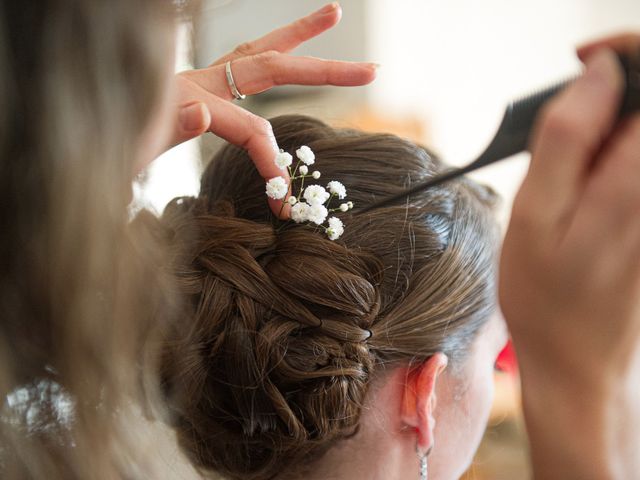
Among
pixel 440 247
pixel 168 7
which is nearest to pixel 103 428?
pixel 168 7

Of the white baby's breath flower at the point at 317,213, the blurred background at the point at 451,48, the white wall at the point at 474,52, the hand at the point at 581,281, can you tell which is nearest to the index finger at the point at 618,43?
the hand at the point at 581,281

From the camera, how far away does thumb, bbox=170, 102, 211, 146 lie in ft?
2.73

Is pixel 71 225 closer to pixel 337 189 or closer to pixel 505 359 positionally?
pixel 337 189

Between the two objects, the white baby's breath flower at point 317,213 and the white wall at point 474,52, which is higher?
the white baby's breath flower at point 317,213

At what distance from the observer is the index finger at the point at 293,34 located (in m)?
1.07

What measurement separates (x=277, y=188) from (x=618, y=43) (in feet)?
1.60

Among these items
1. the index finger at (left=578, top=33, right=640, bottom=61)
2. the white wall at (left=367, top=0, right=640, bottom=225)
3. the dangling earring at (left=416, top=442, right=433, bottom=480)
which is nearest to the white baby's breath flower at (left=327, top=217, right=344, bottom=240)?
the dangling earring at (left=416, top=442, right=433, bottom=480)

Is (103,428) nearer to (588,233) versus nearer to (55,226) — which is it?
(55,226)

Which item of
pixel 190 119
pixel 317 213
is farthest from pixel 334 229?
pixel 190 119

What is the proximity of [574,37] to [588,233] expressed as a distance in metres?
3.46

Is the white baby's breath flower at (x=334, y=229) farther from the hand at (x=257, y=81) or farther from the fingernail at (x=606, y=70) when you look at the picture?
the fingernail at (x=606, y=70)

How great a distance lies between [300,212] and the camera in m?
0.92

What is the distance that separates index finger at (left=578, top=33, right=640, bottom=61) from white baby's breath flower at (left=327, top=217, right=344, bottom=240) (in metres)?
0.45

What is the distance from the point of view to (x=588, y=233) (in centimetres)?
48
